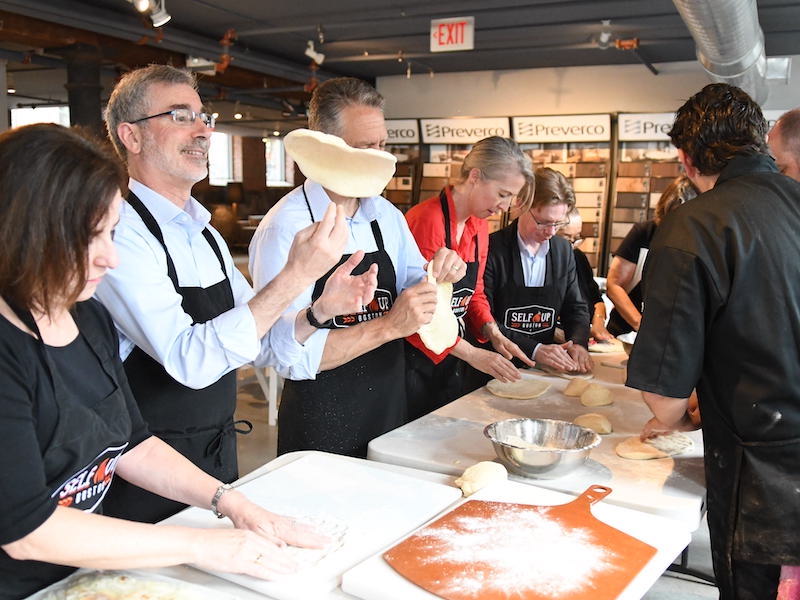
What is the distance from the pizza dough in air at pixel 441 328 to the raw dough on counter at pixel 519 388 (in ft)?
1.05

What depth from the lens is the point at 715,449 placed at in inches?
64.9

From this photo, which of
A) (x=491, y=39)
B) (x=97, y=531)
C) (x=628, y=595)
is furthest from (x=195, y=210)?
(x=491, y=39)

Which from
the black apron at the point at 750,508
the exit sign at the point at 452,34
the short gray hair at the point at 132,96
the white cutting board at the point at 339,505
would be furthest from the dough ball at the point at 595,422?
the exit sign at the point at 452,34

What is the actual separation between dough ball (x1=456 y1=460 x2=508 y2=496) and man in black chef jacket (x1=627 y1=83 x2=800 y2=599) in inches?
14.0

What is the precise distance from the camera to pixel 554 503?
153 cm

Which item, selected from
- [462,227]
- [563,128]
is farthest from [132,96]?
[563,128]

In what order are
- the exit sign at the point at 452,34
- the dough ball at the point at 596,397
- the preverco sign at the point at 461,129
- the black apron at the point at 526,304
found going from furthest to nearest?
1. the preverco sign at the point at 461,129
2. the exit sign at the point at 452,34
3. the black apron at the point at 526,304
4. the dough ball at the point at 596,397

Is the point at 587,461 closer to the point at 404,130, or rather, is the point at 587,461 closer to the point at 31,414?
the point at 31,414

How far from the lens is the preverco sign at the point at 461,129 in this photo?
9.61m

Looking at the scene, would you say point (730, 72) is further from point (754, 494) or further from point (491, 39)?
point (754, 494)

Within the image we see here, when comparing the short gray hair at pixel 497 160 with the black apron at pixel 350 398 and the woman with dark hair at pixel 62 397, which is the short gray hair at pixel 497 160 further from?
the woman with dark hair at pixel 62 397

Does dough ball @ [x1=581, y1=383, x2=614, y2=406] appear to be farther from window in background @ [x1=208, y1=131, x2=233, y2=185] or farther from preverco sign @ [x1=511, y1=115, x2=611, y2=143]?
window in background @ [x1=208, y1=131, x2=233, y2=185]

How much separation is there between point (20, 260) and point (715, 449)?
56.5 inches

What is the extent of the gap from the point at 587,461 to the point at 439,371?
1016 millimetres
